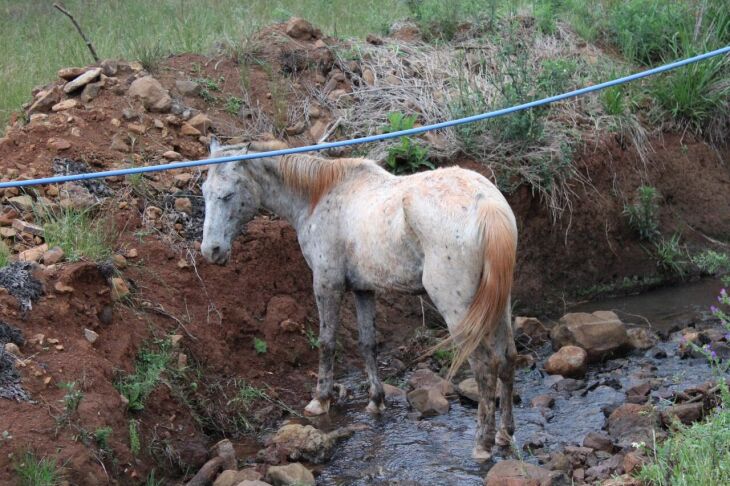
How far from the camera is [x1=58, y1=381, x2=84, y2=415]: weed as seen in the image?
5355mm

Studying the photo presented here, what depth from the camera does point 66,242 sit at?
6523 millimetres

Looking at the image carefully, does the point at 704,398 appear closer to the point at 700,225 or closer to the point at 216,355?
the point at 216,355

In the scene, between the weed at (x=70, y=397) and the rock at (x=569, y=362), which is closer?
the weed at (x=70, y=397)

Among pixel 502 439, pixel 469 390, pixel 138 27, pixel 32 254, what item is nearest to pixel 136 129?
pixel 32 254

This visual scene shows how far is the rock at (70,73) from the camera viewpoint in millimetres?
8391

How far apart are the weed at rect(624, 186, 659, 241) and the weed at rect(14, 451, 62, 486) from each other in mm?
5975

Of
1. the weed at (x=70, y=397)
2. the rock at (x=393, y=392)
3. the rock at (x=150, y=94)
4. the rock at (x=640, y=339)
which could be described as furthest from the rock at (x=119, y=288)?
the rock at (x=640, y=339)

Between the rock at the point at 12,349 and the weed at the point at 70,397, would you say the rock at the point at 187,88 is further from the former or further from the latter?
the weed at the point at 70,397

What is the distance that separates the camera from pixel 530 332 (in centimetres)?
764

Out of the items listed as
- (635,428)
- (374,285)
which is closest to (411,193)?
(374,285)

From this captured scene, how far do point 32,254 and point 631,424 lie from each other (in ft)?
13.7

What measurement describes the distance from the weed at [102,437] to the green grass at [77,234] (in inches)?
59.5

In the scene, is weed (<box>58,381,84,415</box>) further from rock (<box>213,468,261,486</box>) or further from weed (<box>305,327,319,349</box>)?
weed (<box>305,327,319,349</box>)

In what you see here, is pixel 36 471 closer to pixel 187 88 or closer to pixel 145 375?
pixel 145 375
